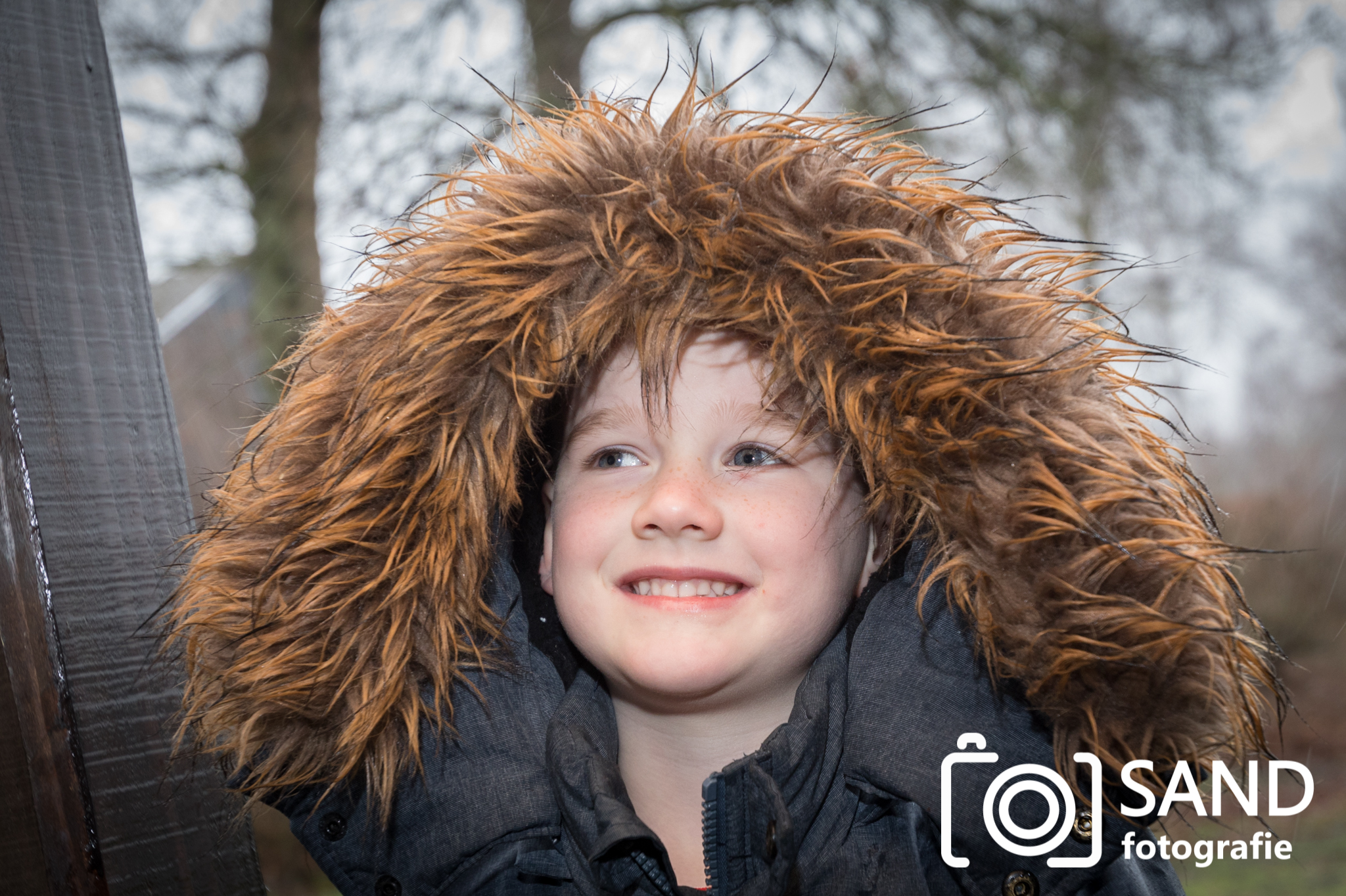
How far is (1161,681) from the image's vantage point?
3.83ft

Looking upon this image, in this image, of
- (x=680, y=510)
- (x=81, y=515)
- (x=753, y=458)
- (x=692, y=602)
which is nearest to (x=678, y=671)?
(x=692, y=602)

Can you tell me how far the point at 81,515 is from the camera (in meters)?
1.28

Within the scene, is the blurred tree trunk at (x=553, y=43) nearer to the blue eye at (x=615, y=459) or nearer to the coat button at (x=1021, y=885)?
the blue eye at (x=615, y=459)

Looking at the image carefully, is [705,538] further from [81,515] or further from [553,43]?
[553,43]

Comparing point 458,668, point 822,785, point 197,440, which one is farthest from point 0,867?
point 197,440

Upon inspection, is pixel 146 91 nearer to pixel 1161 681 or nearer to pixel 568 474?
pixel 568 474

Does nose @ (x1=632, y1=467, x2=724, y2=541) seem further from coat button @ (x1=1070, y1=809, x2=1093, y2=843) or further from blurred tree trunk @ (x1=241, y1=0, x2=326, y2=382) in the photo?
blurred tree trunk @ (x1=241, y1=0, x2=326, y2=382)

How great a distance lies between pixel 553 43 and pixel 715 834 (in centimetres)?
340

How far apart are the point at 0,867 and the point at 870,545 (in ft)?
4.21

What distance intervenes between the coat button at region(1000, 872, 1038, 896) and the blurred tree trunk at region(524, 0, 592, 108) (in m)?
3.30

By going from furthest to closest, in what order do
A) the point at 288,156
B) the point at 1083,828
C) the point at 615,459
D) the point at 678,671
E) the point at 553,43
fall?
the point at 553,43
the point at 288,156
the point at 615,459
the point at 678,671
the point at 1083,828

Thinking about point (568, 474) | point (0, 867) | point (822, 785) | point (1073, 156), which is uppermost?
point (1073, 156)

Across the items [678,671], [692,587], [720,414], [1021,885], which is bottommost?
[1021,885]

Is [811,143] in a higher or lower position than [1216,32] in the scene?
lower
